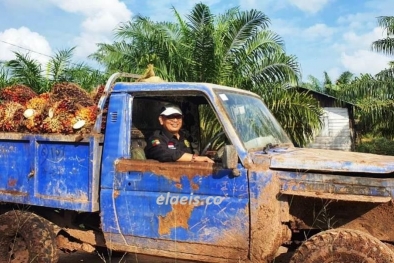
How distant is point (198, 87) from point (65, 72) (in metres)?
8.50

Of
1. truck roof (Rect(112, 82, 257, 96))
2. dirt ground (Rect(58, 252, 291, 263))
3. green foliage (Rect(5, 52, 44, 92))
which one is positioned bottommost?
dirt ground (Rect(58, 252, 291, 263))

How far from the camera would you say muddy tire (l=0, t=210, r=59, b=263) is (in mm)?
4488

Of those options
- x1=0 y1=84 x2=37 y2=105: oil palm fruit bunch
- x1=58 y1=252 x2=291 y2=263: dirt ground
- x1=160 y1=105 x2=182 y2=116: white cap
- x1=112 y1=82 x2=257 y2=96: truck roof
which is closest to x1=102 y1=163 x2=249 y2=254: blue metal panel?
→ x1=160 y1=105 x2=182 y2=116: white cap

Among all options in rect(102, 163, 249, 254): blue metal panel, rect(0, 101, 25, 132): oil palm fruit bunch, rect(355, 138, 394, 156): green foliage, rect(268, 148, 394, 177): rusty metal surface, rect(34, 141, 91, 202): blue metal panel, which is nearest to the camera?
rect(268, 148, 394, 177): rusty metal surface

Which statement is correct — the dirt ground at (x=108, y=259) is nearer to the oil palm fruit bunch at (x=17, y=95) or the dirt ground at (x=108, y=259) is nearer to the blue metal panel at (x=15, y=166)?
the blue metal panel at (x=15, y=166)

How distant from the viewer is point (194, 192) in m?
3.83

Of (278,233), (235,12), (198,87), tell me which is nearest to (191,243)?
(278,233)

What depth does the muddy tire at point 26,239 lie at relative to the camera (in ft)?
14.7

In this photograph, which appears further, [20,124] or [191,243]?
[20,124]

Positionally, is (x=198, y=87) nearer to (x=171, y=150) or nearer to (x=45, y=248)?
(x=171, y=150)

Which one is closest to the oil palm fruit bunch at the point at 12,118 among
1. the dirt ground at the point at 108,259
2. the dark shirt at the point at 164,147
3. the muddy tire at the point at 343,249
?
the dark shirt at the point at 164,147

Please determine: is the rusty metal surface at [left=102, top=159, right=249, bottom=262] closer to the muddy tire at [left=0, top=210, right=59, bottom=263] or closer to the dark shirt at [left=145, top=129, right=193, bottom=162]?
the dark shirt at [left=145, top=129, right=193, bottom=162]

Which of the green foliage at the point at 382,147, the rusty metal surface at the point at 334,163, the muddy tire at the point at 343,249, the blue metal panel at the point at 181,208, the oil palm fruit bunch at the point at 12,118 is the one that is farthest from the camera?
the green foliage at the point at 382,147

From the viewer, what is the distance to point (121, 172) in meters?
4.12
